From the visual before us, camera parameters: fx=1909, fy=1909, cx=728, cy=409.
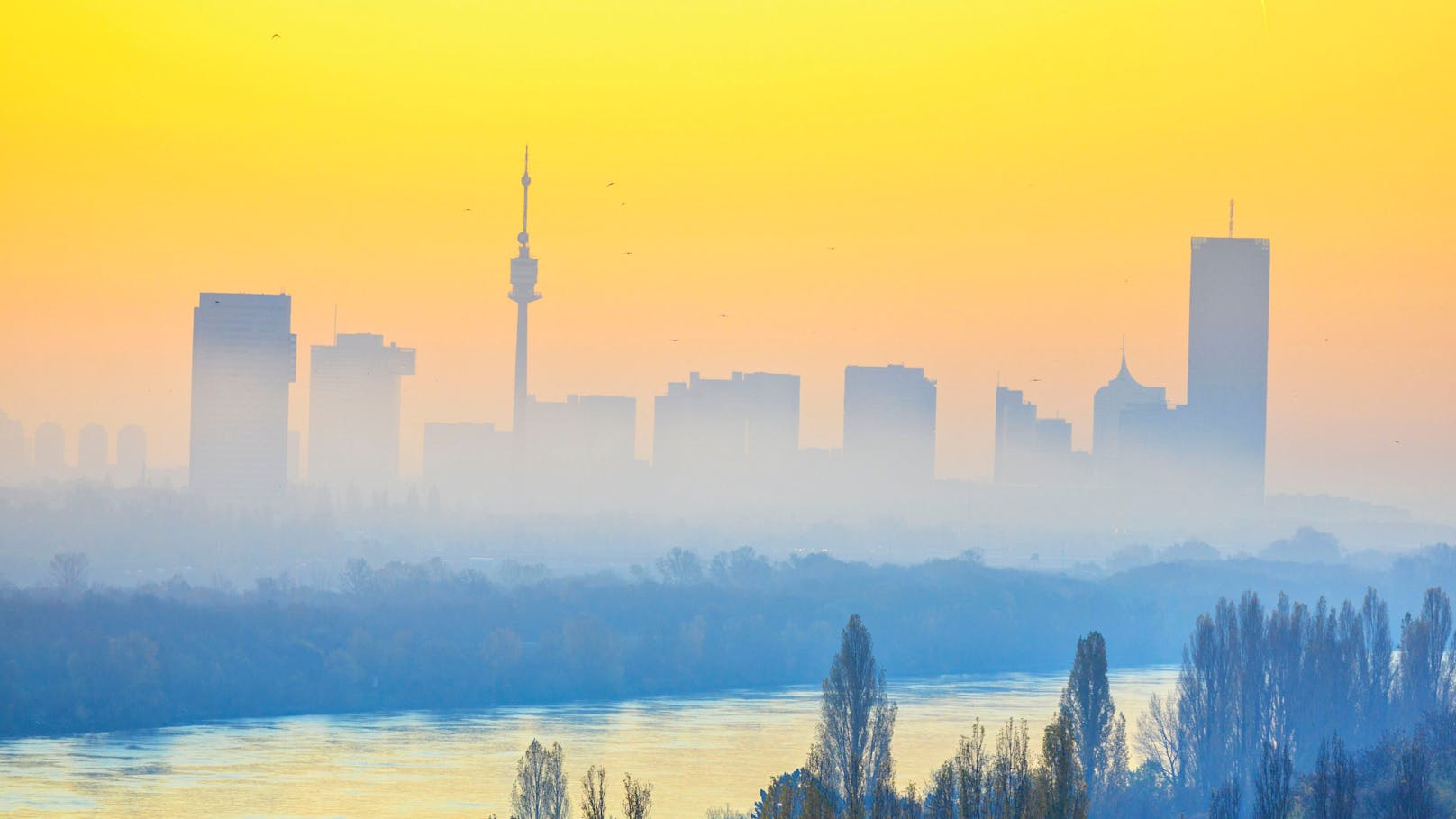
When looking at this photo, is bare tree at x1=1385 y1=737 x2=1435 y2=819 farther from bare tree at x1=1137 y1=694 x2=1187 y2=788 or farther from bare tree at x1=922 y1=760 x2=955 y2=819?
bare tree at x1=1137 y1=694 x2=1187 y2=788

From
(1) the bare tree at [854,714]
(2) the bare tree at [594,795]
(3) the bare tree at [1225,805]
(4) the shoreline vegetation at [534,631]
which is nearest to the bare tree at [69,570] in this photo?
(4) the shoreline vegetation at [534,631]

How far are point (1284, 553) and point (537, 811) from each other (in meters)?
79.6

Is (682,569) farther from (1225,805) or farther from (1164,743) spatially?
(1225,805)

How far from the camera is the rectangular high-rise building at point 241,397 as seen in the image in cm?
11694

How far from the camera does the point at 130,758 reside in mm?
34562

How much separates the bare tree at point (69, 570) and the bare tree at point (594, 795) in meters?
36.4

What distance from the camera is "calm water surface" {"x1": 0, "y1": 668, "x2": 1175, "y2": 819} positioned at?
2980cm

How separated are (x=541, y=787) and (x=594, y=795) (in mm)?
1175

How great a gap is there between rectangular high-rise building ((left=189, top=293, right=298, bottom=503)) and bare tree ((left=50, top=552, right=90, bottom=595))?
1786 inches

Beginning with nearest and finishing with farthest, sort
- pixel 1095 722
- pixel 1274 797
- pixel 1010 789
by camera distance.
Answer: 1. pixel 1010 789
2. pixel 1274 797
3. pixel 1095 722

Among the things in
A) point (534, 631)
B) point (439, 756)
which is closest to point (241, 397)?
point (534, 631)

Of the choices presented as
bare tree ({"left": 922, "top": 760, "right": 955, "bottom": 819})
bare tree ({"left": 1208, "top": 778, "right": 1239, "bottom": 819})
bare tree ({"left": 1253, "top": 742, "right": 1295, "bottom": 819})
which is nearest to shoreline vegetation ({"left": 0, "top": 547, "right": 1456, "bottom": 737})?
bare tree ({"left": 922, "top": 760, "right": 955, "bottom": 819})

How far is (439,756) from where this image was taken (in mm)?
35438

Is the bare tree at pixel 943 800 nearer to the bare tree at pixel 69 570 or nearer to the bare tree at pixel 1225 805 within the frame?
the bare tree at pixel 1225 805
